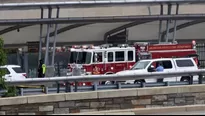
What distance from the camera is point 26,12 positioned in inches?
1591

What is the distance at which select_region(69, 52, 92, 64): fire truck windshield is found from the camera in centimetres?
3020

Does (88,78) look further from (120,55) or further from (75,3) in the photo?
(75,3)

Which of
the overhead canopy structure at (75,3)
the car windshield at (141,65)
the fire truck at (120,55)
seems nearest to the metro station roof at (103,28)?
the overhead canopy structure at (75,3)

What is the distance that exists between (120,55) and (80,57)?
2.30 m

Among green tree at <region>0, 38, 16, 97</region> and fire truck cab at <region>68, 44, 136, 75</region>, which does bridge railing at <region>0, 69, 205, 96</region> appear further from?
fire truck cab at <region>68, 44, 136, 75</region>

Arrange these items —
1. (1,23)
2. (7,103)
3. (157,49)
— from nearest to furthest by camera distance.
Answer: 1. (7,103)
2. (157,49)
3. (1,23)

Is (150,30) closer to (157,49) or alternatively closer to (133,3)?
(133,3)

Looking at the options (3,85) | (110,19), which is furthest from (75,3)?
(3,85)

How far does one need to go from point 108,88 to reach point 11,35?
22.4 meters

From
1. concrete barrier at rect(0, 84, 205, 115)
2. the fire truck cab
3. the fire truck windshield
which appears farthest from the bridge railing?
the fire truck windshield

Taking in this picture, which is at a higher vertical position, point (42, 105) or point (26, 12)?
point (26, 12)

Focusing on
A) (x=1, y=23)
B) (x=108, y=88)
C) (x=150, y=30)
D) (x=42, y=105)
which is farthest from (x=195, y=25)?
(x=42, y=105)

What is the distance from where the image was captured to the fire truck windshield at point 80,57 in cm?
3020

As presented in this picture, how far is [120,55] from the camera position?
1201 inches
